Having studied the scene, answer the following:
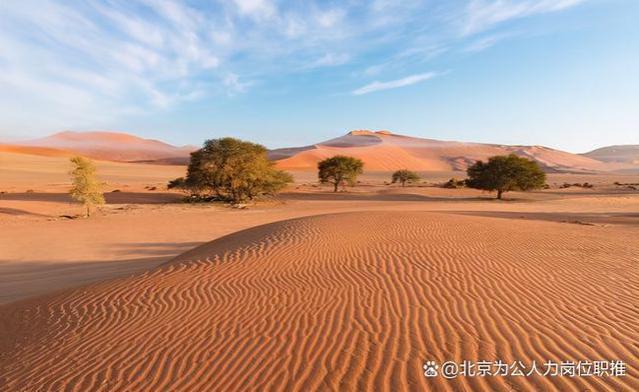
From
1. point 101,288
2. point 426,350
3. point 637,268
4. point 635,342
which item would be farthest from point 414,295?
point 101,288

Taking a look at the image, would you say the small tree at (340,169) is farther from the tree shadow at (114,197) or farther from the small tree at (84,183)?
the small tree at (84,183)

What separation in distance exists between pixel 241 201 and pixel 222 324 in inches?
1150

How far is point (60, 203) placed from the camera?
28.1 meters

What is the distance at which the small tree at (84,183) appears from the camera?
74.5 feet

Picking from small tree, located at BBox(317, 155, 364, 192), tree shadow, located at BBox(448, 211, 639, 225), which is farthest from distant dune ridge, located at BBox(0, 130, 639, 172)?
tree shadow, located at BBox(448, 211, 639, 225)

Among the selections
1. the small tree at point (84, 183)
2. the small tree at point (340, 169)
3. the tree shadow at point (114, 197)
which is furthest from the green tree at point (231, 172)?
the small tree at point (340, 169)

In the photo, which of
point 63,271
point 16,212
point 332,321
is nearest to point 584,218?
point 332,321

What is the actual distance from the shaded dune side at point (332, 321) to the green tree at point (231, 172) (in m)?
23.7

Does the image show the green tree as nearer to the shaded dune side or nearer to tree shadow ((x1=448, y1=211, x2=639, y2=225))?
tree shadow ((x1=448, y1=211, x2=639, y2=225))

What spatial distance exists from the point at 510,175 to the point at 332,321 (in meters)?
38.4

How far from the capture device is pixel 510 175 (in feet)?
124

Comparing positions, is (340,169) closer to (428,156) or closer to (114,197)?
(114,197)

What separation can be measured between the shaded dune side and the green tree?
932 inches

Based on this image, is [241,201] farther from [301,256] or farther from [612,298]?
[612,298]
